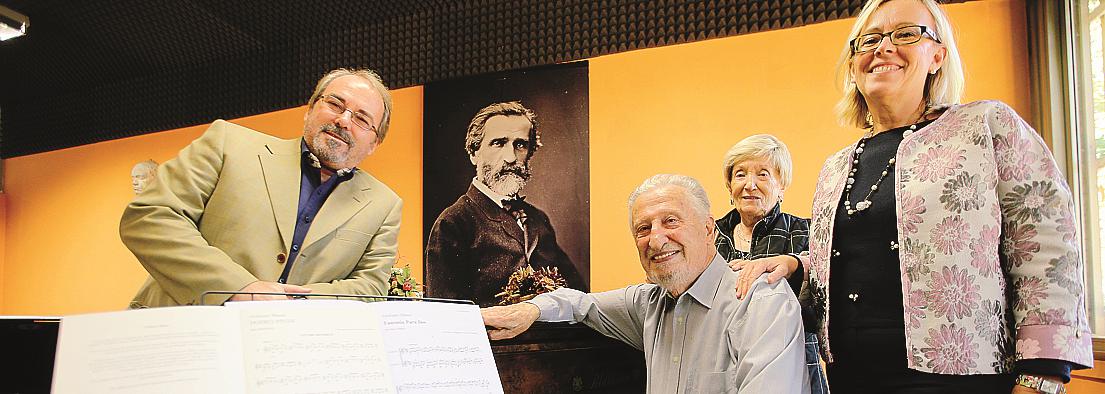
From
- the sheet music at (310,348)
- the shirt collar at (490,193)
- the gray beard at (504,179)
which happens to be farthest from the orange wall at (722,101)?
the sheet music at (310,348)

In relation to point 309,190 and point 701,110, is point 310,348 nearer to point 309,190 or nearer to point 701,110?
point 309,190

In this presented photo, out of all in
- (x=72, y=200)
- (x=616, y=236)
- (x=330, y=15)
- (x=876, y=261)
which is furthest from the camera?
(x=72, y=200)

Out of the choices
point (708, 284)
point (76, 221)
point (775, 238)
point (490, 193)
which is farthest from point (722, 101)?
point (76, 221)

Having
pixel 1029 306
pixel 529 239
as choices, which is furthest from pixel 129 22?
pixel 1029 306

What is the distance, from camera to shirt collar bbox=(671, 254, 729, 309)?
202cm

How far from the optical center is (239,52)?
19.3 feet

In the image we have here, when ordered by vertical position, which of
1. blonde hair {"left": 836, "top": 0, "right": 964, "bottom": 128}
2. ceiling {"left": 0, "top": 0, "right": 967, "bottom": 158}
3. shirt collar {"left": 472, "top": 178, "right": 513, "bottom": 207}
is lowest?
blonde hair {"left": 836, "top": 0, "right": 964, "bottom": 128}

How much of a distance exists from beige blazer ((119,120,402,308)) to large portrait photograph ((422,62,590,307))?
233 centimetres

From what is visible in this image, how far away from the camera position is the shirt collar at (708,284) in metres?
2.02

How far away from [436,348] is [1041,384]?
120cm

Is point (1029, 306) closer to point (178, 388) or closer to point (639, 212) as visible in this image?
point (639, 212)

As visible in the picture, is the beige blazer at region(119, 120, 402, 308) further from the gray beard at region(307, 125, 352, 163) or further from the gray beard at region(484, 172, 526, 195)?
the gray beard at region(484, 172, 526, 195)

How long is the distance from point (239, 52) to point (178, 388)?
5372 millimetres

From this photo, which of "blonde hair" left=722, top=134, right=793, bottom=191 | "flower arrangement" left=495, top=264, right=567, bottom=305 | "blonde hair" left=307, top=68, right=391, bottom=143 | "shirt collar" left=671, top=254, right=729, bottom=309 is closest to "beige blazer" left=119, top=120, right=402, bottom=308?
"blonde hair" left=307, top=68, right=391, bottom=143
